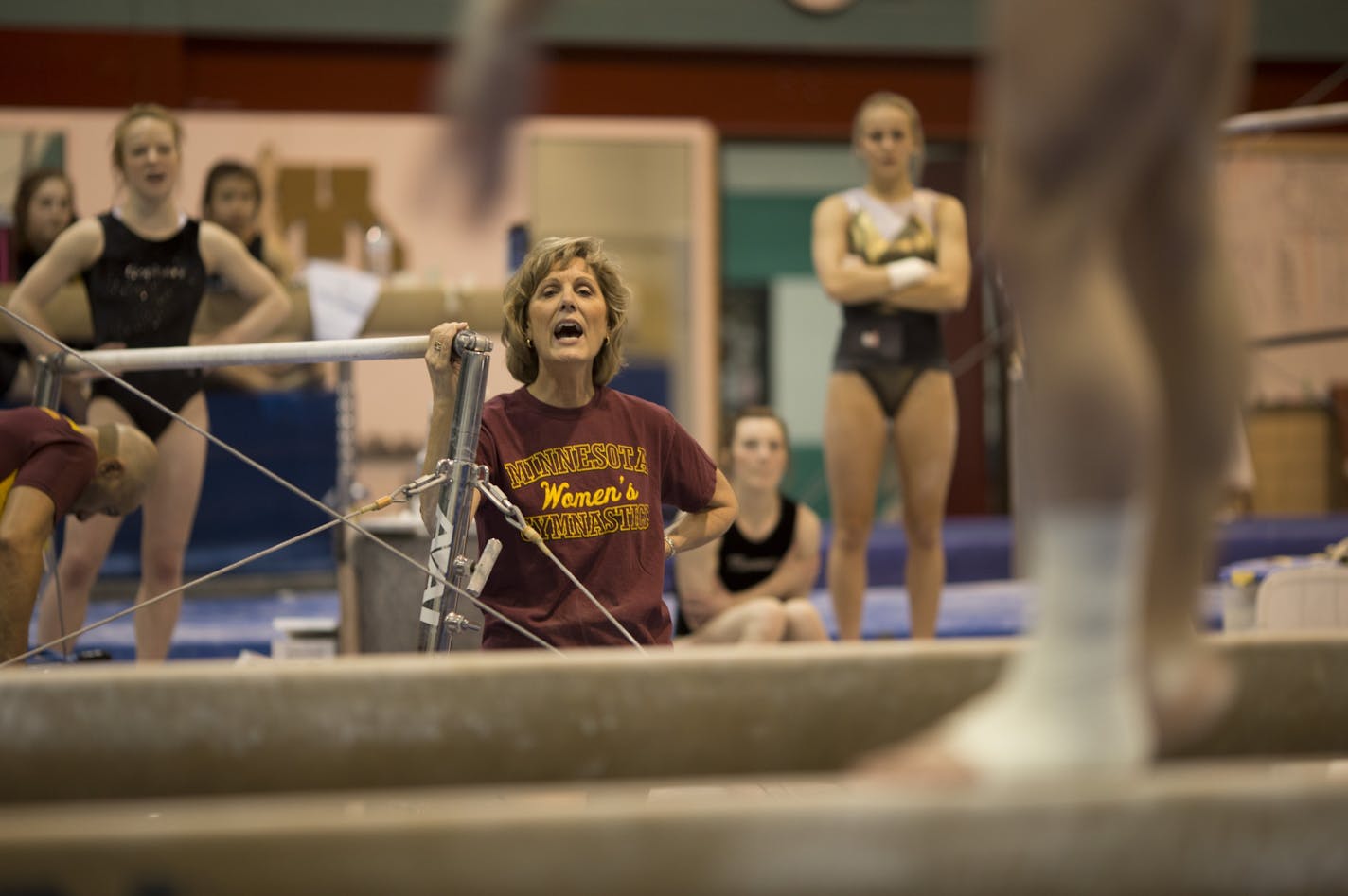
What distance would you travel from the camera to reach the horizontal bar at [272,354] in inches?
96.2

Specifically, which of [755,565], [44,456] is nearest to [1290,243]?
[755,565]

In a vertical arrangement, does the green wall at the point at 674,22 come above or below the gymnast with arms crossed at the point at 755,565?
above

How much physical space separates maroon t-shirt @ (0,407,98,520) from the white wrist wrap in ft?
5.96

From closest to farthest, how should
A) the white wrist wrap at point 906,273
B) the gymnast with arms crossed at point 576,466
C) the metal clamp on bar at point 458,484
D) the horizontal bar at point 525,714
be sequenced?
1. the horizontal bar at point 525,714
2. the metal clamp on bar at point 458,484
3. the gymnast with arms crossed at point 576,466
4. the white wrist wrap at point 906,273

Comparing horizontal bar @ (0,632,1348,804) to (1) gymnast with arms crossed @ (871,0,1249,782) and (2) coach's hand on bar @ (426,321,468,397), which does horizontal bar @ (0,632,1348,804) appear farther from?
(2) coach's hand on bar @ (426,321,468,397)

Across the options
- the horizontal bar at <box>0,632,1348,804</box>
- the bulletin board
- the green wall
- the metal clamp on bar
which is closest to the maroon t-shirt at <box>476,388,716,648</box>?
the metal clamp on bar

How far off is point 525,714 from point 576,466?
909 millimetres

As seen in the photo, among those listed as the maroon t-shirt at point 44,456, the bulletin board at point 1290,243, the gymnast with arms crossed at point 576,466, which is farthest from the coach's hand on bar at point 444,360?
the bulletin board at point 1290,243

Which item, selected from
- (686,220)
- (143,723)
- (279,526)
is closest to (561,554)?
(143,723)

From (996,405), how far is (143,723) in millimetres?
6974

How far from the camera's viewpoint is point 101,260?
346cm

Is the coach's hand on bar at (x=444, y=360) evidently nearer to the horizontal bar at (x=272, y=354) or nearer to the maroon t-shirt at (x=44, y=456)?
the horizontal bar at (x=272, y=354)

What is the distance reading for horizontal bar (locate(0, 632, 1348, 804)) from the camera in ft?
4.61

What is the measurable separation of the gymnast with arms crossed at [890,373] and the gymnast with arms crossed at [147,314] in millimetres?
1470
